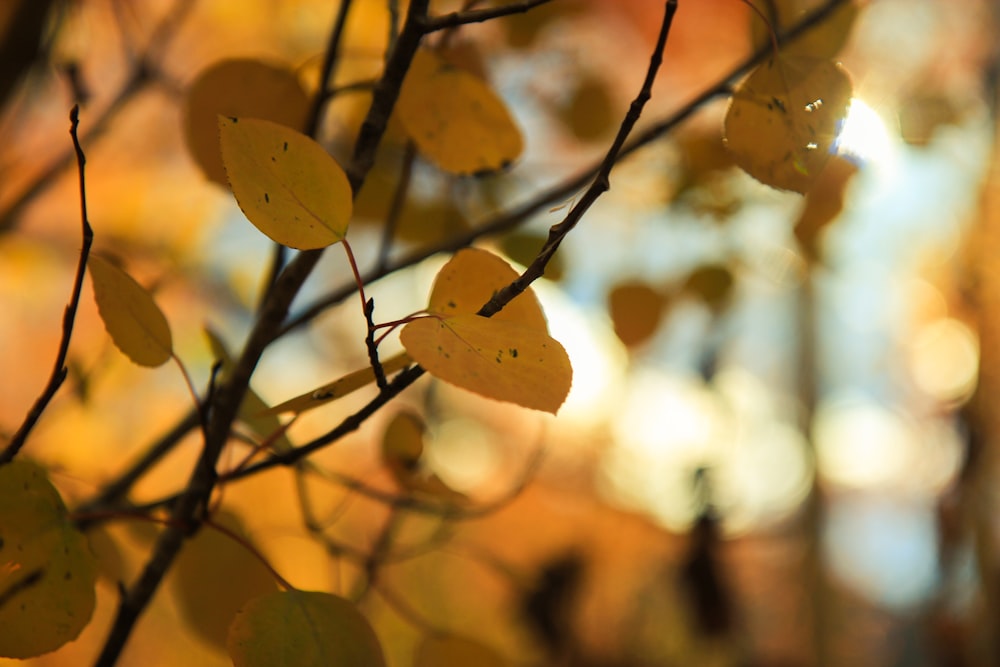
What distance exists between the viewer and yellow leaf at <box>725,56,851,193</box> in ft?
0.72

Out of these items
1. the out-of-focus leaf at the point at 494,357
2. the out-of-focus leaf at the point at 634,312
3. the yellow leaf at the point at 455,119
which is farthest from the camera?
the out-of-focus leaf at the point at 634,312

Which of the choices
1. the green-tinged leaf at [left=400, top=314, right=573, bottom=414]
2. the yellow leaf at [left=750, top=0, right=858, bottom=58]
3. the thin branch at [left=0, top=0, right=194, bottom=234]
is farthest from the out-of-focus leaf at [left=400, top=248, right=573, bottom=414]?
the thin branch at [left=0, top=0, right=194, bottom=234]

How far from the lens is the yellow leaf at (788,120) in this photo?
0.22 m

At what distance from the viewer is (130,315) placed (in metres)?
0.22

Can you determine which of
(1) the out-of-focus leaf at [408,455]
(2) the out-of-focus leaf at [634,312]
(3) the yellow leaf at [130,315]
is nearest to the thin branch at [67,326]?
(3) the yellow leaf at [130,315]

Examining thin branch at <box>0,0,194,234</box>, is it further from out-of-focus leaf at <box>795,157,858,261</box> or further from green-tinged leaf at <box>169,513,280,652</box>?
out-of-focus leaf at <box>795,157,858,261</box>

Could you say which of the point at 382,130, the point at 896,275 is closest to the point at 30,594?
the point at 382,130

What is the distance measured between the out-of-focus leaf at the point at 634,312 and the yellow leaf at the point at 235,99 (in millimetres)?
182

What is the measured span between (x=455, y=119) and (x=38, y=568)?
0.19 metres

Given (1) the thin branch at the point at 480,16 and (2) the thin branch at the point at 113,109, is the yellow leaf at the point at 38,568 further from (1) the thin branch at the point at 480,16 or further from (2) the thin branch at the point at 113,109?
(2) the thin branch at the point at 113,109

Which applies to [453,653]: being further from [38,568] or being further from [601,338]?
[601,338]

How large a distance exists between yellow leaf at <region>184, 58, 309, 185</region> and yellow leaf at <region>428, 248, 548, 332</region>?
0.12 metres

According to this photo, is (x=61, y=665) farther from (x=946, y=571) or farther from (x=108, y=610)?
(x=946, y=571)

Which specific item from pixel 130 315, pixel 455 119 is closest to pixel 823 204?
pixel 455 119
